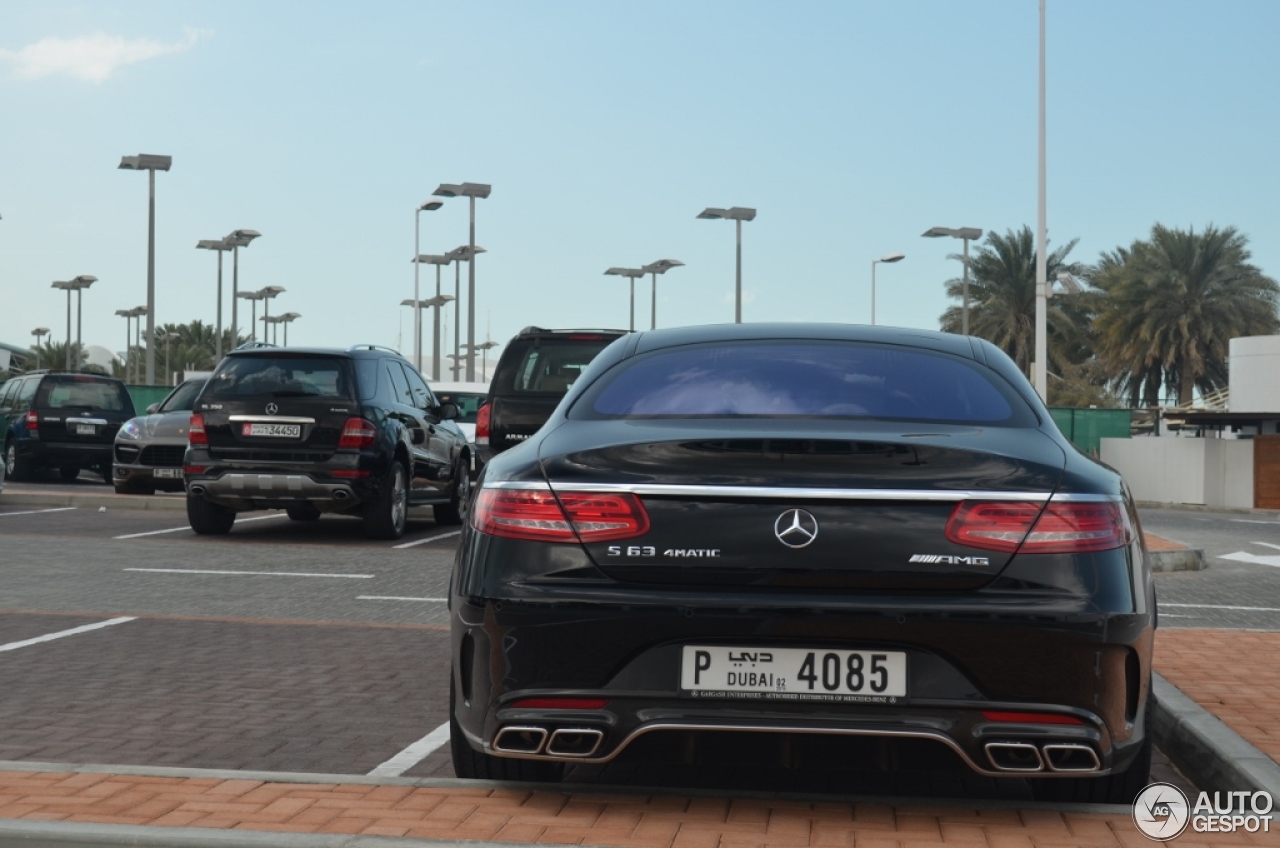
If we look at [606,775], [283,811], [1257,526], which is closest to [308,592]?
[606,775]

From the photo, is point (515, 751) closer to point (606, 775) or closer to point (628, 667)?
point (628, 667)

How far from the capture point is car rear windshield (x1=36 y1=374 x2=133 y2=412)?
26578mm

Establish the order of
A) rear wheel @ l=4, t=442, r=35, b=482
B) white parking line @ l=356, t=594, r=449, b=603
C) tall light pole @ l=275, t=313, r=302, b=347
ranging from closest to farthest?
white parking line @ l=356, t=594, r=449, b=603 → rear wheel @ l=4, t=442, r=35, b=482 → tall light pole @ l=275, t=313, r=302, b=347

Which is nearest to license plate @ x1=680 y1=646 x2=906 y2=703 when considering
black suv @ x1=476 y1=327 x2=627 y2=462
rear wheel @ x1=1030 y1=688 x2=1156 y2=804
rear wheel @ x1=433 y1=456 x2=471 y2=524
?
rear wheel @ x1=1030 y1=688 x2=1156 y2=804

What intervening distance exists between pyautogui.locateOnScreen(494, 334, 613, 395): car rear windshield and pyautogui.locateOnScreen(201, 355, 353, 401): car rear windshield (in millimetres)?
1460

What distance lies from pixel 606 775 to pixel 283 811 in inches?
50.6

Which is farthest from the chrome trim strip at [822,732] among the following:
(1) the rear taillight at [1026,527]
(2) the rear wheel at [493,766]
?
(2) the rear wheel at [493,766]

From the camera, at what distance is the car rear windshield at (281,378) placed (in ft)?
49.4

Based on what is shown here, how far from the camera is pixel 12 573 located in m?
12.4

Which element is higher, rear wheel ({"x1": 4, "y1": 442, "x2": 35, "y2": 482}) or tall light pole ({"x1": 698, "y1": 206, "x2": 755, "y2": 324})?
tall light pole ({"x1": 698, "y1": 206, "x2": 755, "y2": 324})

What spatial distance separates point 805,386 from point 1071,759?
4.65 feet

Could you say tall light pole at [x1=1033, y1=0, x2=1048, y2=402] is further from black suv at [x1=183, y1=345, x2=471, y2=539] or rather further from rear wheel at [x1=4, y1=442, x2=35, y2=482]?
rear wheel at [x1=4, y1=442, x2=35, y2=482]

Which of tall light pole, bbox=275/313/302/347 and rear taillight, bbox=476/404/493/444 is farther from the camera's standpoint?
tall light pole, bbox=275/313/302/347

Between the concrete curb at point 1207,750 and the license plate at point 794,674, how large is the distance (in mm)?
1339
